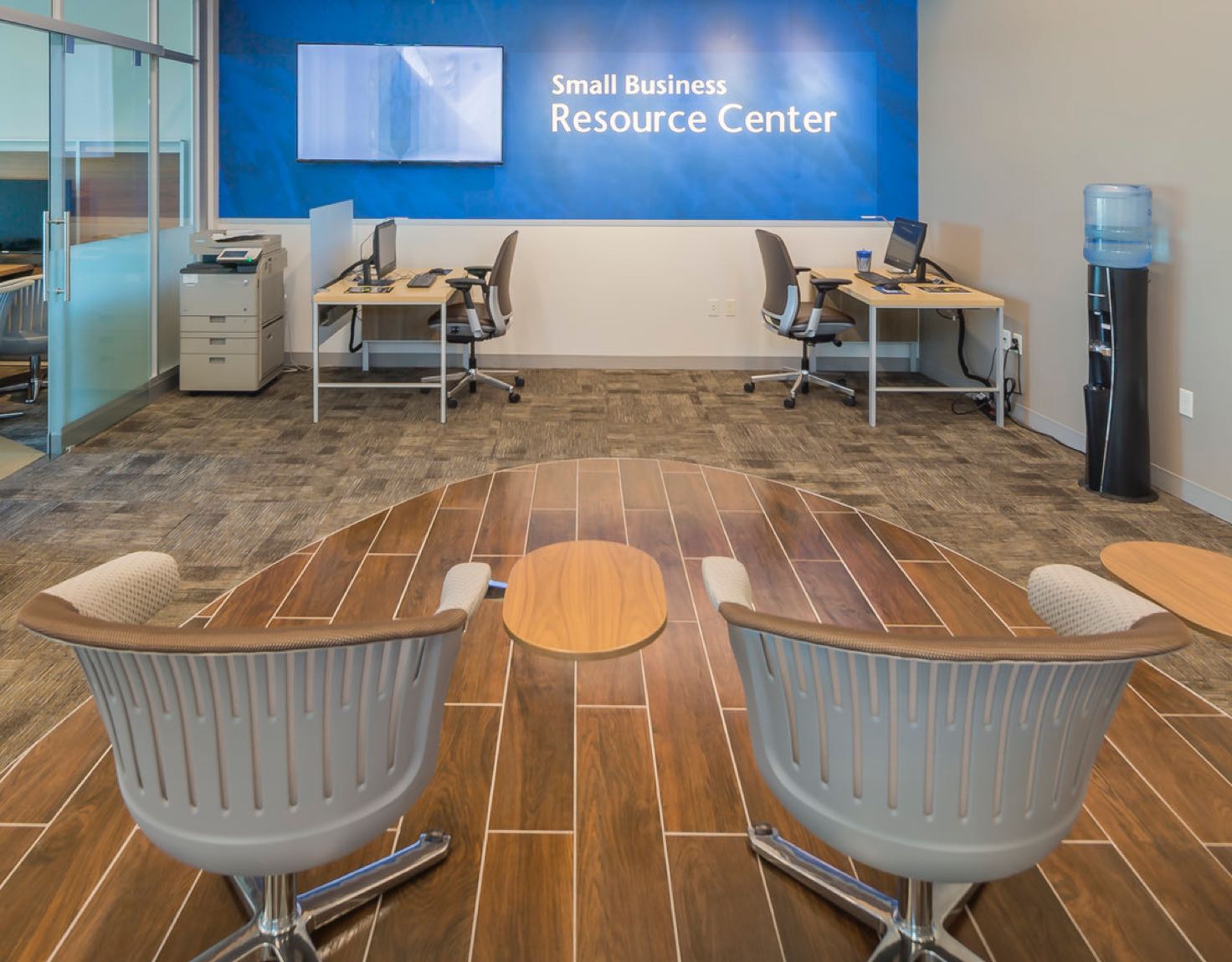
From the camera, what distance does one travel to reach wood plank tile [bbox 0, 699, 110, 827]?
2.65 m

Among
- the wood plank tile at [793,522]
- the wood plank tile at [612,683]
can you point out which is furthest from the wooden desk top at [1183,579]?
the wood plank tile at [793,522]

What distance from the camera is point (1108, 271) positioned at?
526cm

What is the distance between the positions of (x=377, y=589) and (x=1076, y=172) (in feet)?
14.5

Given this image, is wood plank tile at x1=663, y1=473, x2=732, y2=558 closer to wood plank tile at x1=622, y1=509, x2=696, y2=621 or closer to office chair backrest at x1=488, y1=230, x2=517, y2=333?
wood plank tile at x1=622, y1=509, x2=696, y2=621

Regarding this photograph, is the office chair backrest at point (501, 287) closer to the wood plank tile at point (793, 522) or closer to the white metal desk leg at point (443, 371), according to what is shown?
the white metal desk leg at point (443, 371)

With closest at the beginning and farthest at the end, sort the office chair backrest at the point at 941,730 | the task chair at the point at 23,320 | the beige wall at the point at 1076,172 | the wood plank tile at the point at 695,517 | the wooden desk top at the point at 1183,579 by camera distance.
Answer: the office chair backrest at the point at 941,730 < the wooden desk top at the point at 1183,579 < the wood plank tile at the point at 695,517 < the beige wall at the point at 1076,172 < the task chair at the point at 23,320

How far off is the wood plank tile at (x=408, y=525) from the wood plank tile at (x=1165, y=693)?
265 centimetres

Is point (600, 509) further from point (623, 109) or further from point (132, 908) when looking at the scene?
point (623, 109)

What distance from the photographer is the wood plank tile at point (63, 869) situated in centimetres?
221

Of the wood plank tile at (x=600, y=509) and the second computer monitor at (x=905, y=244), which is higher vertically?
the second computer monitor at (x=905, y=244)

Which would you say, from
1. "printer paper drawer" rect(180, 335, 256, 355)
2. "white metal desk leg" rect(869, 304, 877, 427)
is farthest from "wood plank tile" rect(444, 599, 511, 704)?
"printer paper drawer" rect(180, 335, 256, 355)

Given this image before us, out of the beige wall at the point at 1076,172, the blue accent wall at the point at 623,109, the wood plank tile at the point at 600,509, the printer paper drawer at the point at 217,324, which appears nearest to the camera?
the wood plank tile at the point at 600,509

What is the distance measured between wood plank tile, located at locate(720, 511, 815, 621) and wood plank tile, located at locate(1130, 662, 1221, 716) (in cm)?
102

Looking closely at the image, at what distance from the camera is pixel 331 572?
430cm
